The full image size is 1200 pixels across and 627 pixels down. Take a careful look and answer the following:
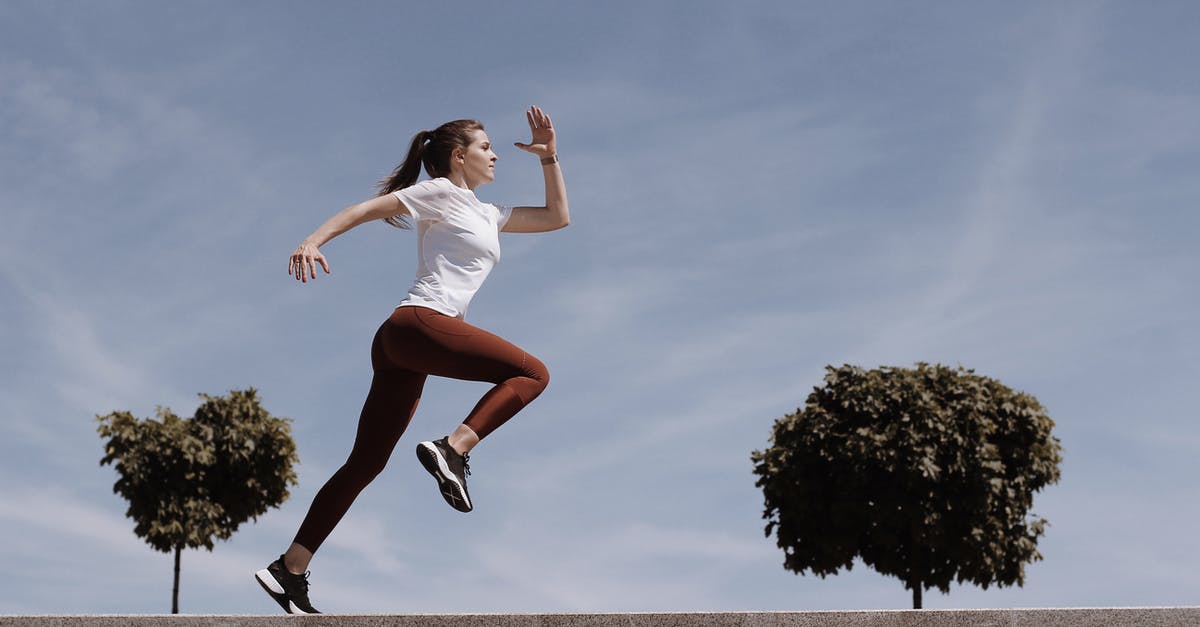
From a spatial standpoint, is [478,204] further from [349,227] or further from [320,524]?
[320,524]

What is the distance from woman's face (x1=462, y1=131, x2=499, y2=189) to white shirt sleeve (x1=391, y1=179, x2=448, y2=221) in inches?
22.3

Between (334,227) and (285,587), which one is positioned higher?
(334,227)

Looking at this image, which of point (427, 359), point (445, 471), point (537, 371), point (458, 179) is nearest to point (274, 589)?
point (445, 471)

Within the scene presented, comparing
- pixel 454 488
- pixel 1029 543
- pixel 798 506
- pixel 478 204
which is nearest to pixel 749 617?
pixel 454 488

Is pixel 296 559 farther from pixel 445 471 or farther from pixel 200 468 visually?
pixel 200 468

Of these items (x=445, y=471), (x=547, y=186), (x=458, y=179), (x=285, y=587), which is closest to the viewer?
(x=445, y=471)

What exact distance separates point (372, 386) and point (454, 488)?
1.29 m

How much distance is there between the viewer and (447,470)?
24.2ft

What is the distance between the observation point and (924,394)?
110 ft

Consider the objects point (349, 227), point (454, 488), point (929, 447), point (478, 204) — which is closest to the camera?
point (454, 488)

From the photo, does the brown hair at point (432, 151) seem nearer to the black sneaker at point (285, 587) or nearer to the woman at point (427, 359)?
the woman at point (427, 359)

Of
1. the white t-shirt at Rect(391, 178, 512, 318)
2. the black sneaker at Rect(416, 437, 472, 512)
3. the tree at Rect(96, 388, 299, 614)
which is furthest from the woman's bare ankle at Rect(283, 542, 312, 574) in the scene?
the tree at Rect(96, 388, 299, 614)

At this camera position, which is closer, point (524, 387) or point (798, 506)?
point (524, 387)

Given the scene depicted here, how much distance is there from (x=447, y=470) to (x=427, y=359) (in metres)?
0.84
